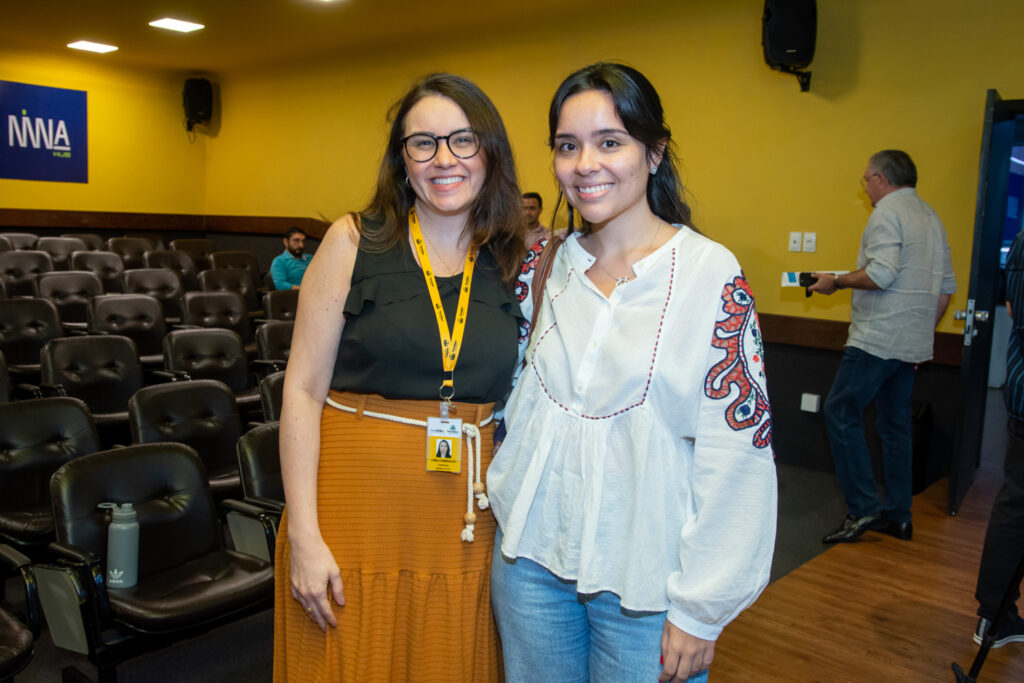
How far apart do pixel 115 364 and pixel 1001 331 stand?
7672mm

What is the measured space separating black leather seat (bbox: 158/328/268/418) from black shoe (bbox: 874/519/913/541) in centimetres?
318

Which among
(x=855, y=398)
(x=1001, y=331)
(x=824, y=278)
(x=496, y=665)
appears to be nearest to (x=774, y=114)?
(x=824, y=278)

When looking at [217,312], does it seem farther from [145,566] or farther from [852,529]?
[852,529]

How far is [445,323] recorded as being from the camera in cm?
147

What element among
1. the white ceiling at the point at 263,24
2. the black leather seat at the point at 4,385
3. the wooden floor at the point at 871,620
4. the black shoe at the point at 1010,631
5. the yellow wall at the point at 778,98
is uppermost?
the white ceiling at the point at 263,24

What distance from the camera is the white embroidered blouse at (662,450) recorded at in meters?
1.18

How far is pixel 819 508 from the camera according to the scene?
14.7 feet

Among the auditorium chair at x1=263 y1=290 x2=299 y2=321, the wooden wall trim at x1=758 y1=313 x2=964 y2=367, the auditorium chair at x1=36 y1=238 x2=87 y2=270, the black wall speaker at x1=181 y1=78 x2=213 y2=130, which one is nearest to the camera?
the wooden wall trim at x1=758 y1=313 x2=964 y2=367

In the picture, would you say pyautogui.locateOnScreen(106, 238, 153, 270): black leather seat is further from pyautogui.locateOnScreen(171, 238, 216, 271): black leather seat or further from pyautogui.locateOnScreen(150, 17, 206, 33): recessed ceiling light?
pyautogui.locateOnScreen(150, 17, 206, 33): recessed ceiling light

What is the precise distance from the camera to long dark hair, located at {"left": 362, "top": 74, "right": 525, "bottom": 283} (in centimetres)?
146

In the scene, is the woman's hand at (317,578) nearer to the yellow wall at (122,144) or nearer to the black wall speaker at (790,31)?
the black wall speaker at (790,31)

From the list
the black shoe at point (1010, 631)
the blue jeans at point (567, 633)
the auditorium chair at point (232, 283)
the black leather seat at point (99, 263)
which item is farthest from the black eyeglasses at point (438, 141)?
the black leather seat at point (99, 263)

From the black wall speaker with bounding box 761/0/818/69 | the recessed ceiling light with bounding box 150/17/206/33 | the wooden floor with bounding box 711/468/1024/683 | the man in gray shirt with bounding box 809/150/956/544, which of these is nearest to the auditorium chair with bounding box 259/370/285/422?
the wooden floor with bounding box 711/468/1024/683

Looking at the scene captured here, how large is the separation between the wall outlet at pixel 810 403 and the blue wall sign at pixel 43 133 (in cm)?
945
